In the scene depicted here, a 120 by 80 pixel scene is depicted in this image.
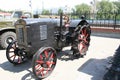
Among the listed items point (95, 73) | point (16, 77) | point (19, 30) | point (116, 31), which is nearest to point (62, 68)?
point (95, 73)

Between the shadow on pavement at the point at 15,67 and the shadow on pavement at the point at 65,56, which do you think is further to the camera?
the shadow on pavement at the point at 65,56

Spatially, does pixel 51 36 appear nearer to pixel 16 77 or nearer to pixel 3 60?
pixel 16 77

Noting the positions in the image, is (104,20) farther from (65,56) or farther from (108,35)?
(65,56)

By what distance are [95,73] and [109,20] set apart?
868 cm

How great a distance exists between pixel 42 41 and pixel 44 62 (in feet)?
2.16

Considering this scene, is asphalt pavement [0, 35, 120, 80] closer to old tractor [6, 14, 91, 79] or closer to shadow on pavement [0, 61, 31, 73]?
shadow on pavement [0, 61, 31, 73]

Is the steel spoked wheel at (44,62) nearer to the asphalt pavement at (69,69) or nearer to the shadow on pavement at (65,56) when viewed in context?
the asphalt pavement at (69,69)

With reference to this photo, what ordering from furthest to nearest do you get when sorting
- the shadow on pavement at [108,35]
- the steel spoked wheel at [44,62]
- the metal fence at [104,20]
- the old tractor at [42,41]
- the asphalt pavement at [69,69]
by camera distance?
the metal fence at [104,20] < the shadow on pavement at [108,35] < the asphalt pavement at [69,69] < the old tractor at [42,41] < the steel spoked wheel at [44,62]

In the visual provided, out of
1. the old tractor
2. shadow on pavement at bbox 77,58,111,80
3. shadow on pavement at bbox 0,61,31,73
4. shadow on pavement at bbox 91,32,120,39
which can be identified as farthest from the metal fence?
A: shadow on pavement at bbox 0,61,31,73

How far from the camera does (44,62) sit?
177 inches

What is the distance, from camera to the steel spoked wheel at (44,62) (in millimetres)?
4172

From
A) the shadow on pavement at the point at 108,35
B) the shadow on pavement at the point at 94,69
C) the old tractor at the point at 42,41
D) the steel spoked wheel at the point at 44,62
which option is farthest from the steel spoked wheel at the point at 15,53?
the shadow on pavement at the point at 108,35

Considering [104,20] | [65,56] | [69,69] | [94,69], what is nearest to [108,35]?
[104,20]

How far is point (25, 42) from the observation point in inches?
182
